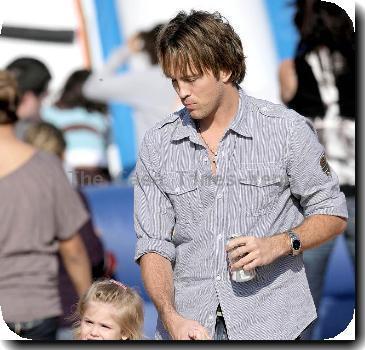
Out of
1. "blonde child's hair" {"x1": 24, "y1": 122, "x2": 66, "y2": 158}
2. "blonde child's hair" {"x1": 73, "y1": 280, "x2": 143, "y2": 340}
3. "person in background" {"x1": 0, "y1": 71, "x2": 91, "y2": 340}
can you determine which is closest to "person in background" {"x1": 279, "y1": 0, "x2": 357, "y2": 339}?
"blonde child's hair" {"x1": 24, "y1": 122, "x2": 66, "y2": 158}

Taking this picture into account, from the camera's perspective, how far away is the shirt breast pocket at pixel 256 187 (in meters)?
2.47

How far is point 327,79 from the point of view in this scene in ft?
13.5

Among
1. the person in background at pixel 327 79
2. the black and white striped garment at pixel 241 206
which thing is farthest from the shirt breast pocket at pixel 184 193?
the person in background at pixel 327 79

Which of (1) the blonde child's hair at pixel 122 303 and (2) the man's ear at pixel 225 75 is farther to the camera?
(1) the blonde child's hair at pixel 122 303

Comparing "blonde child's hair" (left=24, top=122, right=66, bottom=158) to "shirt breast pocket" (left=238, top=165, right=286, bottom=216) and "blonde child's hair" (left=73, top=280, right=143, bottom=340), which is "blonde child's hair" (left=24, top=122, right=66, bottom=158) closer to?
"blonde child's hair" (left=73, top=280, right=143, bottom=340)

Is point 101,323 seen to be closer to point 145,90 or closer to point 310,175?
point 310,175

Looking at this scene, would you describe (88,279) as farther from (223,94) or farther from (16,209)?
(223,94)

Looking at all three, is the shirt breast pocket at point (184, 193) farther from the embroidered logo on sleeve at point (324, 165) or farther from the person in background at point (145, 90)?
the person in background at point (145, 90)

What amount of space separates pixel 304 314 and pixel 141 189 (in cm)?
49

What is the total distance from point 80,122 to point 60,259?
11.3 ft

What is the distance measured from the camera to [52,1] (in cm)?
836

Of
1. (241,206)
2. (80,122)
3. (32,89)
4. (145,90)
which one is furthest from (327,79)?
(80,122)

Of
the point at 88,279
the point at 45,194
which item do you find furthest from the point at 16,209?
the point at 88,279

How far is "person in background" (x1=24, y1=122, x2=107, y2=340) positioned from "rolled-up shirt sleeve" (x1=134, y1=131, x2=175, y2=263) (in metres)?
1.76
